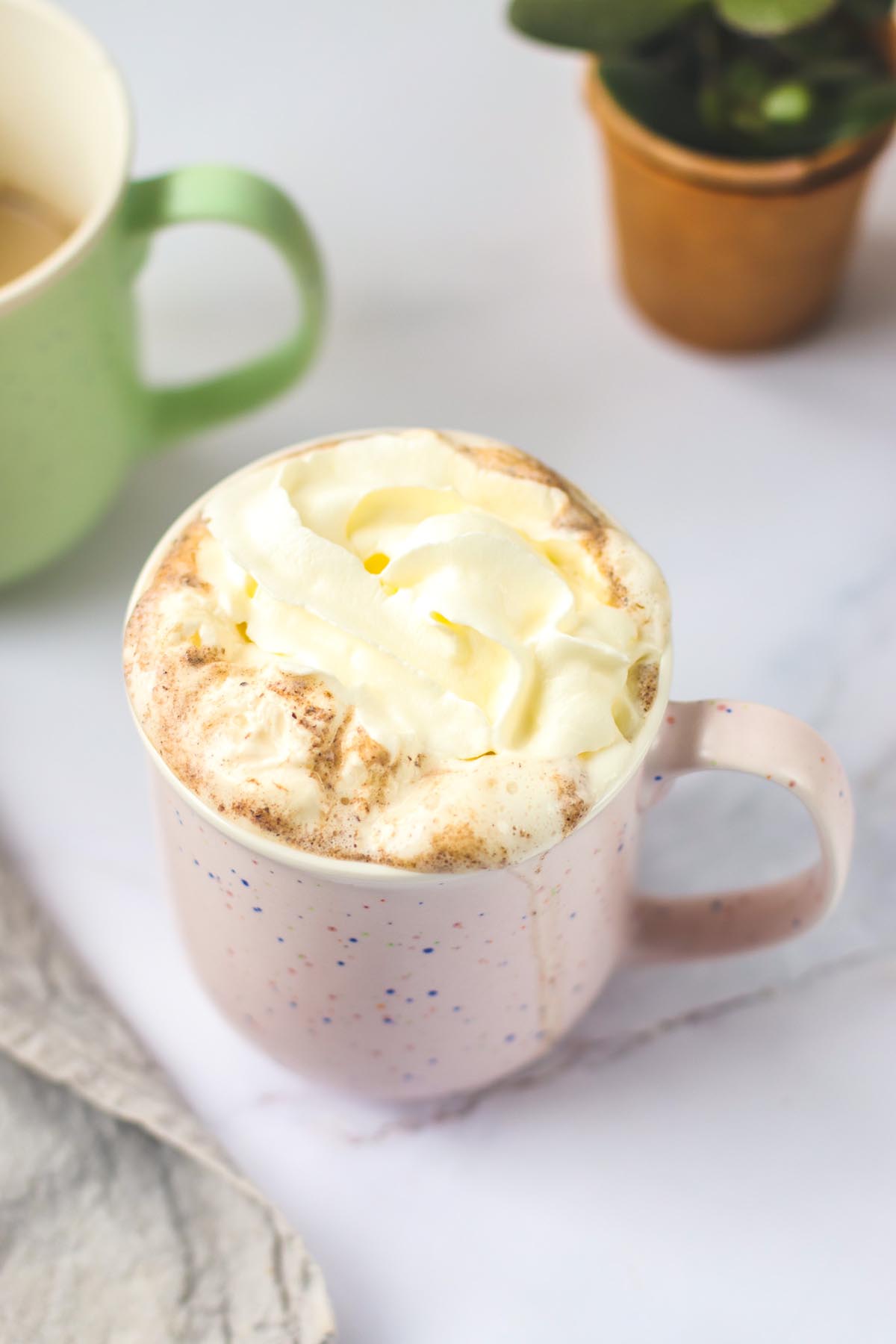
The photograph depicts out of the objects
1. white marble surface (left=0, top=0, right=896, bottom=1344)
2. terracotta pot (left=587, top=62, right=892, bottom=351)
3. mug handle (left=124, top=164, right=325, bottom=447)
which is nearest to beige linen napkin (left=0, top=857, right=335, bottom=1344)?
white marble surface (left=0, top=0, right=896, bottom=1344)

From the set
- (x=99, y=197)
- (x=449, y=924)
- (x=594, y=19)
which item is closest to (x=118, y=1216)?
(x=449, y=924)

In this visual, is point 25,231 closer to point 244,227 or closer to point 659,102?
point 244,227

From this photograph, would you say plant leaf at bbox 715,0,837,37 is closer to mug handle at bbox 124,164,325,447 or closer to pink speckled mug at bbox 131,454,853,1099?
mug handle at bbox 124,164,325,447

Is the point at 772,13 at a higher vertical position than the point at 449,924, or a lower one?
higher

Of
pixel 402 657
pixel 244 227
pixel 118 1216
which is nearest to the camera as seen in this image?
pixel 402 657

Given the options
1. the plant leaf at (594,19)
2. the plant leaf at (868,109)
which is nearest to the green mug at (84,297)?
the plant leaf at (594,19)

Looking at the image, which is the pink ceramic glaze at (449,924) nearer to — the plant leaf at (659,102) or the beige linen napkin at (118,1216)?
the beige linen napkin at (118,1216)
